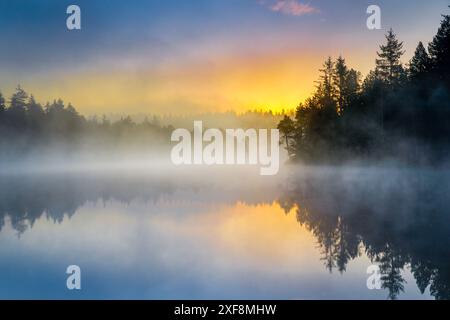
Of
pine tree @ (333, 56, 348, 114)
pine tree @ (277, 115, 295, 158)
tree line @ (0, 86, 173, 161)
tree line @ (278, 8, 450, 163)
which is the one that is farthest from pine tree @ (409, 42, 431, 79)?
tree line @ (0, 86, 173, 161)

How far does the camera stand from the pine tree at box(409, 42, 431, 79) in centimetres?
3017

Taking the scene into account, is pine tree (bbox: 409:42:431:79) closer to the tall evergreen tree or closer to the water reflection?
the tall evergreen tree

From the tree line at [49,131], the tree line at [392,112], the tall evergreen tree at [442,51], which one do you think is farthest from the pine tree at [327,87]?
the tree line at [49,131]

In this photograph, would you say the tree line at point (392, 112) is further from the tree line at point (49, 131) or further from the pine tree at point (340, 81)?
the tree line at point (49, 131)

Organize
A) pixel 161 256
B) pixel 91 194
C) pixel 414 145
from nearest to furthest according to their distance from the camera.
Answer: pixel 161 256 < pixel 91 194 < pixel 414 145

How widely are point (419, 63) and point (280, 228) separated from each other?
2700 centimetres

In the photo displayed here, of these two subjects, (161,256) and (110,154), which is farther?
Answer: (110,154)

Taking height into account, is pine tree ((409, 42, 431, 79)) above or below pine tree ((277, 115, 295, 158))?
above

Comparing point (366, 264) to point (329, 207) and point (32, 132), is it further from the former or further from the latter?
point (32, 132)

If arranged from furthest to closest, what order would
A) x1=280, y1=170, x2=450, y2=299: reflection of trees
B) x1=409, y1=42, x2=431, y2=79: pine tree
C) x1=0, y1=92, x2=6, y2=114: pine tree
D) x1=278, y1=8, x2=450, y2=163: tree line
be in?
x1=0, y1=92, x2=6, y2=114: pine tree → x1=409, y1=42, x2=431, y2=79: pine tree → x1=278, y1=8, x2=450, y2=163: tree line → x1=280, y1=170, x2=450, y2=299: reflection of trees

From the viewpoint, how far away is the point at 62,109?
63500 millimetres

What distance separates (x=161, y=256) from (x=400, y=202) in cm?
1243

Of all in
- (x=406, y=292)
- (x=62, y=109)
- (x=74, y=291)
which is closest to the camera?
(x=406, y=292)
